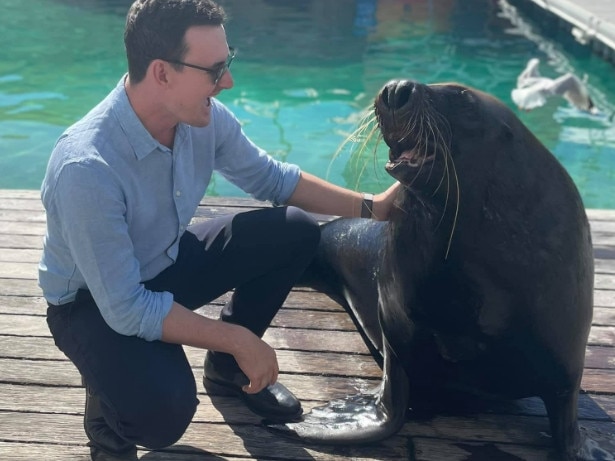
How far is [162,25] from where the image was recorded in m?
2.25

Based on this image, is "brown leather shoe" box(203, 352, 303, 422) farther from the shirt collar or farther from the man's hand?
the shirt collar

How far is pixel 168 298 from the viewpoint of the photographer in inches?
88.8

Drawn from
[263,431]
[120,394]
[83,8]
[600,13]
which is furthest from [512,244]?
[83,8]

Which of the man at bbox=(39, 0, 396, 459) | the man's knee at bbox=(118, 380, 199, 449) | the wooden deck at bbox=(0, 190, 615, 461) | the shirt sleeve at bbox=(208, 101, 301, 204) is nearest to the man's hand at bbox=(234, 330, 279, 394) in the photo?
the man at bbox=(39, 0, 396, 459)

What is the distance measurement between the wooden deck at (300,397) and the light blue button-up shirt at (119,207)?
0.48 meters

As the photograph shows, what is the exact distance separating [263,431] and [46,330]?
1.07 m

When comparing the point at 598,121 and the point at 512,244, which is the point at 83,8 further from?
the point at 512,244

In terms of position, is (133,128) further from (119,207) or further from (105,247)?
(105,247)

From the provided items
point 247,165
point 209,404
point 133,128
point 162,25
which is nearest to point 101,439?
point 209,404

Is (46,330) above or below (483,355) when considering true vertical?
below

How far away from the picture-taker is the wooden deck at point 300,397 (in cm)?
256

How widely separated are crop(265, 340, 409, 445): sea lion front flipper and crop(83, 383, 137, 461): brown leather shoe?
462 millimetres

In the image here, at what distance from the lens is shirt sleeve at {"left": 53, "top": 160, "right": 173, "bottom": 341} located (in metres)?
2.13

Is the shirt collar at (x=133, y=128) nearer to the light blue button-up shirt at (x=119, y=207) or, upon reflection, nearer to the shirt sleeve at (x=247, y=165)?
the light blue button-up shirt at (x=119, y=207)
